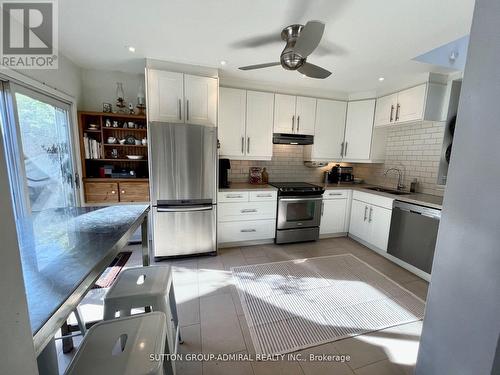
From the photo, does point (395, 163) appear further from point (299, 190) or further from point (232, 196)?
point (232, 196)

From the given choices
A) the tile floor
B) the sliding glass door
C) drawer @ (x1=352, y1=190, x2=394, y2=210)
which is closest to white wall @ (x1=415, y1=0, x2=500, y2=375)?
the tile floor

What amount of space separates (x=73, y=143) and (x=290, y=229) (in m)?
3.14

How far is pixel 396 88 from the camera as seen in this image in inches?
121

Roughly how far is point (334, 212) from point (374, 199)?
635 mm

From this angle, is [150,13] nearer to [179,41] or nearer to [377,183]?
[179,41]

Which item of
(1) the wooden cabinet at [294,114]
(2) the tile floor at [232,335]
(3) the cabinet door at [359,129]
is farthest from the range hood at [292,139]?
(2) the tile floor at [232,335]

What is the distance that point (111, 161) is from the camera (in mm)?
3135

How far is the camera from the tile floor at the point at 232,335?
1452 millimetres

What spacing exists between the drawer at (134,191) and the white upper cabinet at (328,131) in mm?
2616

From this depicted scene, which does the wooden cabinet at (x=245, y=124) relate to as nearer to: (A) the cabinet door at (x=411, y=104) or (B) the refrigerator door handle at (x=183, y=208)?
(B) the refrigerator door handle at (x=183, y=208)

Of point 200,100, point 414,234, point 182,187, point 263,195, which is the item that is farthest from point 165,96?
point 414,234

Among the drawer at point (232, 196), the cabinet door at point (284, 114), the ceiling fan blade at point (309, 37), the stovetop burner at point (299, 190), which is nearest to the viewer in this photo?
the ceiling fan blade at point (309, 37)

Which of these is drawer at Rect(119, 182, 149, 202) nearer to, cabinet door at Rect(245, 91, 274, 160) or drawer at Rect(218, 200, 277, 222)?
drawer at Rect(218, 200, 277, 222)

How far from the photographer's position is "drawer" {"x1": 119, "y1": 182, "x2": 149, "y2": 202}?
296 cm
